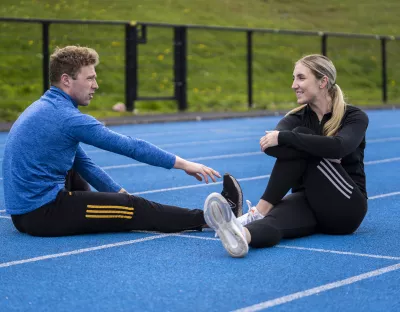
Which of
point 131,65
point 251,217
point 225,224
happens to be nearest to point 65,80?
point 251,217

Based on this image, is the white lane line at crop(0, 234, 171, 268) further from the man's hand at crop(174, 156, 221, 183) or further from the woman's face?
the woman's face

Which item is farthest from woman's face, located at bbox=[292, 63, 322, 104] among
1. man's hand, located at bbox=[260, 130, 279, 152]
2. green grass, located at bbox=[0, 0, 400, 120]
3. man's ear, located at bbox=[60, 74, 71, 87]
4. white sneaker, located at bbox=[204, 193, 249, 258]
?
green grass, located at bbox=[0, 0, 400, 120]

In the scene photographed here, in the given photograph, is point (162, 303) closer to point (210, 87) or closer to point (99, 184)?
point (99, 184)

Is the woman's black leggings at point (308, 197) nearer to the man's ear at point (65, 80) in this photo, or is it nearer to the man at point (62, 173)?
Answer: the man at point (62, 173)

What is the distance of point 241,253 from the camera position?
223 inches

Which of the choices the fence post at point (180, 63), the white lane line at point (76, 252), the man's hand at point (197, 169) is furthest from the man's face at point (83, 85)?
the fence post at point (180, 63)

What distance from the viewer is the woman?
6.11 meters

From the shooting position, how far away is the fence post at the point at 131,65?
2019 cm

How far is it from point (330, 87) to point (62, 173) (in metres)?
1.96

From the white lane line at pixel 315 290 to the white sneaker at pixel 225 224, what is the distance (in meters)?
0.76

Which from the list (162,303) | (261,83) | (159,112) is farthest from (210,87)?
(162,303)

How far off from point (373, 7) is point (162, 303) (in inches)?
1637

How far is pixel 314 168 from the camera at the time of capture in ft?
20.5

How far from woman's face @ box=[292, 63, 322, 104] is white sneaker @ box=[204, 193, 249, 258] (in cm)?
118
